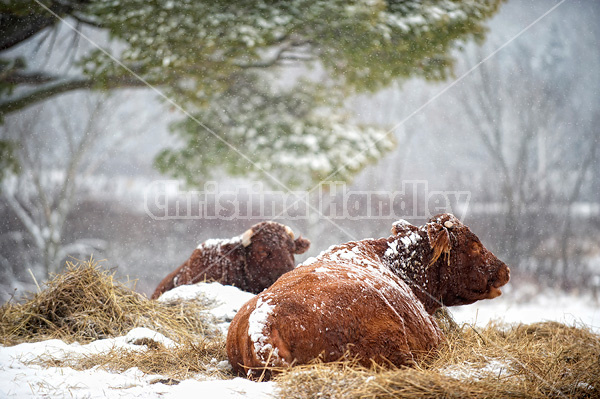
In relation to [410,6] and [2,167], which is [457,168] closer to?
[410,6]

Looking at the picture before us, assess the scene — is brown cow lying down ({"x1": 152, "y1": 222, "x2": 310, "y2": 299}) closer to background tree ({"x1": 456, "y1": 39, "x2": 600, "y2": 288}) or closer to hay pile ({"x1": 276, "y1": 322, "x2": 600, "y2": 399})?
hay pile ({"x1": 276, "y1": 322, "x2": 600, "y2": 399})

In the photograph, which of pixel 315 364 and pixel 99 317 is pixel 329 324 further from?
pixel 99 317

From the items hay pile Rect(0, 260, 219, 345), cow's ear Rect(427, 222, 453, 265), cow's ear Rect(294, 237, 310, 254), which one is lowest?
hay pile Rect(0, 260, 219, 345)

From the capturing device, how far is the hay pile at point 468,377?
152 cm

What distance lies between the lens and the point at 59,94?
6945 mm

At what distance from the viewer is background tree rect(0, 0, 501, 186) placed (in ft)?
21.0

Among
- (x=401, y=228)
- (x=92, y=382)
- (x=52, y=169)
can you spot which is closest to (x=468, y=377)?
(x=401, y=228)

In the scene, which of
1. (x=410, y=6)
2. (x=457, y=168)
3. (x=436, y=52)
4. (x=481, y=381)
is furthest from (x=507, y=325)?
(x=410, y=6)

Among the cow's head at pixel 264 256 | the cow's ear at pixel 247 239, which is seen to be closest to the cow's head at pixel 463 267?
the cow's head at pixel 264 256

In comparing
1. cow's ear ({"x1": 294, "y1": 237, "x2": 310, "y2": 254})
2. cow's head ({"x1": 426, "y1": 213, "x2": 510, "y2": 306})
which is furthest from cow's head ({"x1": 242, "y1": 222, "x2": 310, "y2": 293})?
cow's head ({"x1": 426, "y1": 213, "x2": 510, "y2": 306})

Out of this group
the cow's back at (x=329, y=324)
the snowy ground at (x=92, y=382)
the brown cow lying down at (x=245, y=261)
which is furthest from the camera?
the brown cow lying down at (x=245, y=261)

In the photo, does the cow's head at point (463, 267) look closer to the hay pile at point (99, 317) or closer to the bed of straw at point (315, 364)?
the bed of straw at point (315, 364)

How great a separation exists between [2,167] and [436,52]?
21.7 feet

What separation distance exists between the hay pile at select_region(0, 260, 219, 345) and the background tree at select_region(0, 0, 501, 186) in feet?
Result: 11.2
